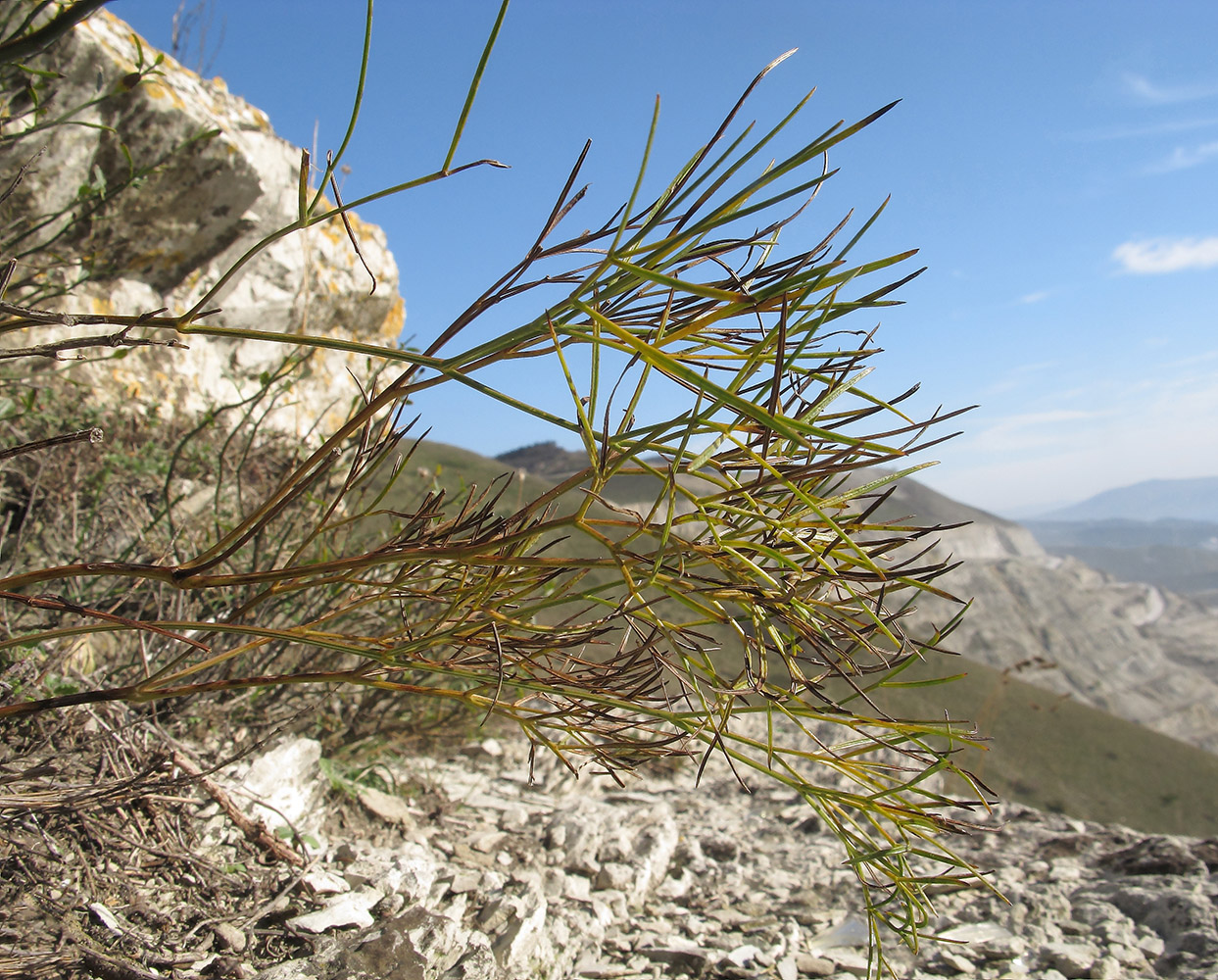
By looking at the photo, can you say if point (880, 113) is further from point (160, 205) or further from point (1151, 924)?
point (160, 205)

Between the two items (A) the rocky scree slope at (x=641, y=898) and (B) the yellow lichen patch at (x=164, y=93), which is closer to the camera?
(A) the rocky scree slope at (x=641, y=898)

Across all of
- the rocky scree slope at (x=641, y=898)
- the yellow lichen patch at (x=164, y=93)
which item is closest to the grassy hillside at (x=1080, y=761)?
the rocky scree slope at (x=641, y=898)

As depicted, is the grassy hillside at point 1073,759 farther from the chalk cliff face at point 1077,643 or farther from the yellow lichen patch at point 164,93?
the chalk cliff face at point 1077,643

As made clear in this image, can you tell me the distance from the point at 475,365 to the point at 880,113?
18.4 inches

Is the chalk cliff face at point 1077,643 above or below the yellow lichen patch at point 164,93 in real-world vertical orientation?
below

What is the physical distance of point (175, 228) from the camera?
341cm

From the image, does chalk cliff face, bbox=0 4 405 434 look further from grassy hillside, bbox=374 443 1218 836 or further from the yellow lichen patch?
grassy hillside, bbox=374 443 1218 836

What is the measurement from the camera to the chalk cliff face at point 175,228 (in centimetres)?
275

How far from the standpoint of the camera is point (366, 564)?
2.60 ft

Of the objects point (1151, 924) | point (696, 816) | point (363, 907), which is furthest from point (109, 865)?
point (1151, 924)

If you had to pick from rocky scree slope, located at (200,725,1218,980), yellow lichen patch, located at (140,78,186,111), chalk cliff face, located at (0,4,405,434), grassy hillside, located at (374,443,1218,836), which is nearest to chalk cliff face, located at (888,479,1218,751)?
grassy hillside, located at (374,443,1218,836)

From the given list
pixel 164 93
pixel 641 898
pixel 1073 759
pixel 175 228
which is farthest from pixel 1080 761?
pixel 164 93

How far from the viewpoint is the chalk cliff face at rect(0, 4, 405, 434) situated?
275 cm

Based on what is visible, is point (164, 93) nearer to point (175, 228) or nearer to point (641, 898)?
point (175, 228)
